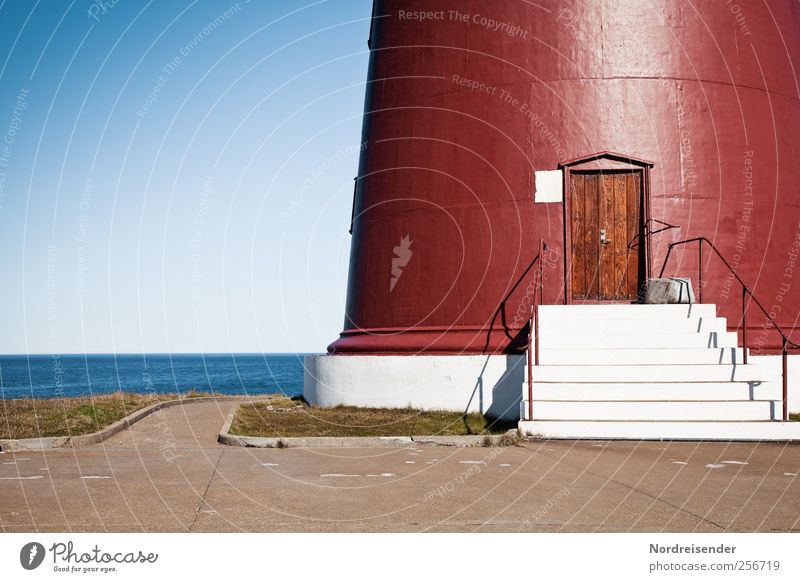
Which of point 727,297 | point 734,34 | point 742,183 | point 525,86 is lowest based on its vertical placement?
point 727,297

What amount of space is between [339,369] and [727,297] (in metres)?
6.25

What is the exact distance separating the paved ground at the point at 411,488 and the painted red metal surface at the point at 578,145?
154 inches

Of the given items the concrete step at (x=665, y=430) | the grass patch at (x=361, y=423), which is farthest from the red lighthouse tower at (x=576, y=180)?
the concrete step at (x=665, y=430)

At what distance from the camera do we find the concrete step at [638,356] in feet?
37.3

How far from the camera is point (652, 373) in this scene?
37.1 feet

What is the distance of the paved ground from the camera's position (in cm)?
575

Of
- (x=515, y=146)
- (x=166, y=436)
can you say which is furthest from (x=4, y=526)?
(x=515, y=146)

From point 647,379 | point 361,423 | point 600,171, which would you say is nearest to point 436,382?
point 361,423

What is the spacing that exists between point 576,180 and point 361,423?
504 cm

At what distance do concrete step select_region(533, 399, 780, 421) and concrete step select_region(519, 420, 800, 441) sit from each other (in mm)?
272

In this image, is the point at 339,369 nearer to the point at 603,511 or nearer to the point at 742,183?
the point at 742,183

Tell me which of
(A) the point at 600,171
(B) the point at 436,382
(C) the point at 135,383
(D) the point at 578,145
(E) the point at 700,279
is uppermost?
(D) the point at 578,145

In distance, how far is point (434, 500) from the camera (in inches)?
259

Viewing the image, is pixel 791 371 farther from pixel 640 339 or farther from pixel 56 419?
pixel 56 419
